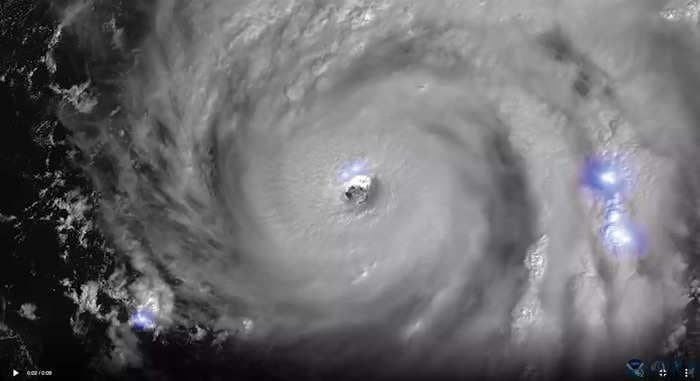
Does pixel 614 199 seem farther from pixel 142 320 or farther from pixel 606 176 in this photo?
pixel 142 320

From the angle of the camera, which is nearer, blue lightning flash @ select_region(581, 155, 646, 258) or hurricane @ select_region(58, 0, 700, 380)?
blue lightning flash @ select_region(581, 155, 646, 258)

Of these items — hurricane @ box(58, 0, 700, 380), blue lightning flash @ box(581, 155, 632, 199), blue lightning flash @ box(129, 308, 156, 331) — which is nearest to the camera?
hurricane @ box(58, 0, 700, 380)

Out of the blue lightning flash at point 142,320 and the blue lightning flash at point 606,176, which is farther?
the blue lightning flash at point 142,320

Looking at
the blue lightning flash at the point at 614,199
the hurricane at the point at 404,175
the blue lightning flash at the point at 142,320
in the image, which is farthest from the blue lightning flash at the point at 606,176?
the blue lightning flash at the point at 142,320


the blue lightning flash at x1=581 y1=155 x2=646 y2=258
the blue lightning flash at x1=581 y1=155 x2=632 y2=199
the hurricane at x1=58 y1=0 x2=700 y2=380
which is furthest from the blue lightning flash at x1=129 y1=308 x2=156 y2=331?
the blue lightning flash at x1=581 y1=155 x2=632 y2=199

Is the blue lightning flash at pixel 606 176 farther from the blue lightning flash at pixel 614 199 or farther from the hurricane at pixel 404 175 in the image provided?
the hurricane at pixel 404 175

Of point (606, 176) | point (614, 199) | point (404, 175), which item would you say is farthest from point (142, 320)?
point (606, 176)

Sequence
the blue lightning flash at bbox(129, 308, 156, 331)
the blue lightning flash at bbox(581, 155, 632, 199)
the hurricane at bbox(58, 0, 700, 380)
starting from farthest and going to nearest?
the blue lightning flash at bbox(129, 308, 156, 331) < the blue lightning flash at bbox(581, 155, 632, 199) < the hurricane at bbox(58, 0, 700, 380)

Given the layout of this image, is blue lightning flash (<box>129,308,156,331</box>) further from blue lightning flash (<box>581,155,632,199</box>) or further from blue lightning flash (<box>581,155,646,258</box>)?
blue lightning flash (<box>581,155,632,199</box>)

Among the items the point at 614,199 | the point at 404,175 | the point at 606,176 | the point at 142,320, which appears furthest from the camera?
the point at 404,175
